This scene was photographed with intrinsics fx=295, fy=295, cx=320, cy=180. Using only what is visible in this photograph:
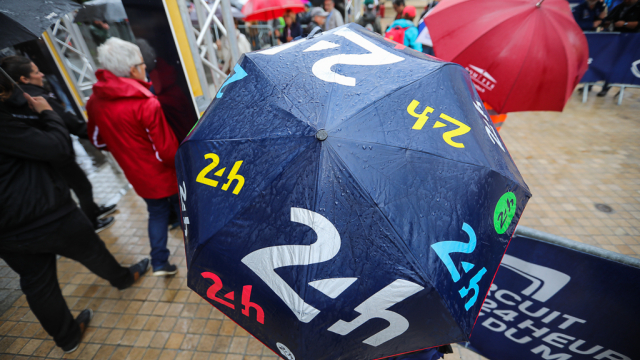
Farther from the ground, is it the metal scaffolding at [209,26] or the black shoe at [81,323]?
the metal scaffolding at [209,26]

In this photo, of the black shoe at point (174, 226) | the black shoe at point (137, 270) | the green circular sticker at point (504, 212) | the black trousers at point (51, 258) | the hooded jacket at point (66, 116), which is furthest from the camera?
the black shoe at point (174, 226)

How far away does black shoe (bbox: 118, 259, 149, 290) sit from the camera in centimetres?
314

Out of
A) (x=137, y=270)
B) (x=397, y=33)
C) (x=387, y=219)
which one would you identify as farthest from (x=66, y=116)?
(x=397, y=33)

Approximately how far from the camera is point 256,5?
6.85 metres

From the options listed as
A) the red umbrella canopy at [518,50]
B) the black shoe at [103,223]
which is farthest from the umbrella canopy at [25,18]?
the red umbrella canopy at [518,50]

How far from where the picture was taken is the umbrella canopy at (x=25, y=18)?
1646 mm

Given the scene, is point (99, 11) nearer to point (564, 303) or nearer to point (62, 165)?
point (62, 165)

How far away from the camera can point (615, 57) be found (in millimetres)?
6645

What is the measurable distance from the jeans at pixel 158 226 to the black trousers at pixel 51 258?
18.3 inches

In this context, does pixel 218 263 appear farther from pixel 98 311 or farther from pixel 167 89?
pixel 98 311

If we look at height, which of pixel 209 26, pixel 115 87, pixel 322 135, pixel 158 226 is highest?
pixel 209 26

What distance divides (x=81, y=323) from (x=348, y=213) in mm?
3105

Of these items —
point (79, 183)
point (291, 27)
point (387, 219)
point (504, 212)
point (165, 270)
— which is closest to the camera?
point (387, 219)

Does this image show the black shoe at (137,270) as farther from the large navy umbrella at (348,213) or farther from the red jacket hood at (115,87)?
the large navy umbrella at (348,213)
